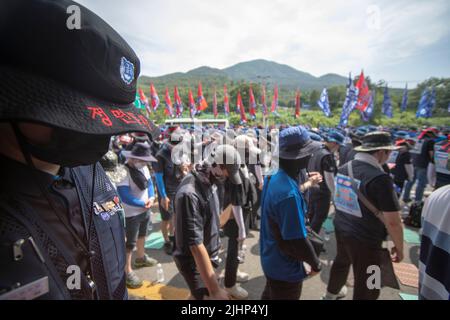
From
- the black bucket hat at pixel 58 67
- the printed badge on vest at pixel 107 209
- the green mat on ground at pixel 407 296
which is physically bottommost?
the green mat on ground at pixel 407 296

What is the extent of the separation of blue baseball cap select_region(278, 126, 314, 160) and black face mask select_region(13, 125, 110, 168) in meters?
1.98

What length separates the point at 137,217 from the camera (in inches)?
150

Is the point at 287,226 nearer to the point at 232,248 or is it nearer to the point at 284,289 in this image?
the point at 284,289

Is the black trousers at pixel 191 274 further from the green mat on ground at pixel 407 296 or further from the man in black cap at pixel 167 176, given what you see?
the green mat on ground at pixel 407 296

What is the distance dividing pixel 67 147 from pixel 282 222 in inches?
77.9

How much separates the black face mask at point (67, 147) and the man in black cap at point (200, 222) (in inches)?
57.9

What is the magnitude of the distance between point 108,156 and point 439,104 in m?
52.1

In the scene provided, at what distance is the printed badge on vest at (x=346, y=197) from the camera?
2.85m

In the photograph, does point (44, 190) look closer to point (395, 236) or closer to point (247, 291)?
point (395, 236)

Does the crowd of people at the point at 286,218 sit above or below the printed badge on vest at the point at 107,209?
below

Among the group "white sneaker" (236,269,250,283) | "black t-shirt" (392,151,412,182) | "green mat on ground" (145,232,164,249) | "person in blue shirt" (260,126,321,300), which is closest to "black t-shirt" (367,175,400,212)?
"person in blue shirt" (260,126,321,300)

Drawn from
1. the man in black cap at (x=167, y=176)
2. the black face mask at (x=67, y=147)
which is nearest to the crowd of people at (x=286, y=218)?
the man in black cap at (x=167, y=176)

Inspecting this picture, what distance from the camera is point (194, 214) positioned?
2.18 metres
